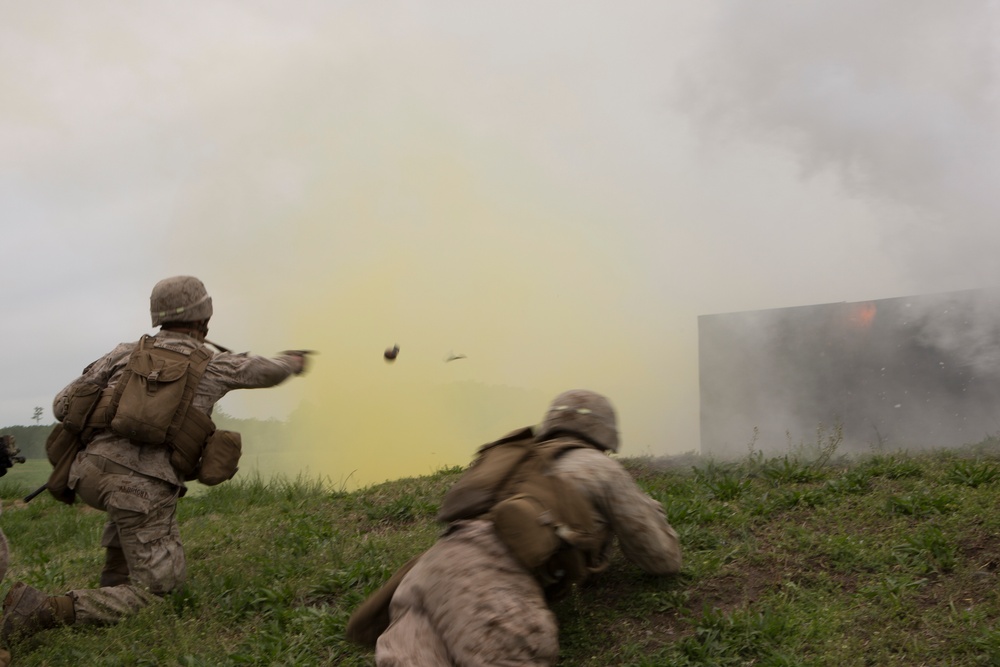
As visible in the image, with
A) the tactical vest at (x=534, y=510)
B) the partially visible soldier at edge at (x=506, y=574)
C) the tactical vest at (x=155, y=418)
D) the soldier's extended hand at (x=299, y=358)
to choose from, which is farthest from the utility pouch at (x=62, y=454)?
the tactical vest at (x=534, y=510)

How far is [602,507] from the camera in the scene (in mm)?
4867

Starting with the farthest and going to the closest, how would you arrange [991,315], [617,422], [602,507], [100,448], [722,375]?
[722,375], [991,315], [100,448], [617,422], [602,507]

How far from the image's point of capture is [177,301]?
6.83m

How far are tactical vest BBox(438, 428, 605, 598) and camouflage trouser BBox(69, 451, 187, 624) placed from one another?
9.01ft

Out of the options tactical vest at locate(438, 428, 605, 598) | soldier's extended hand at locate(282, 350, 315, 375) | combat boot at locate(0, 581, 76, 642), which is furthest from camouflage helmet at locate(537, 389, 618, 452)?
combat boot at locate(0, 581, 76, 642)

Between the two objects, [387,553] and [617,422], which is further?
[387,553]

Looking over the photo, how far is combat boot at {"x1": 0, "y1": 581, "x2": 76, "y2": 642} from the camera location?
6.14 m

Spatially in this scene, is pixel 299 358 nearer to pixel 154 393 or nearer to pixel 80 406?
pixel 154 393

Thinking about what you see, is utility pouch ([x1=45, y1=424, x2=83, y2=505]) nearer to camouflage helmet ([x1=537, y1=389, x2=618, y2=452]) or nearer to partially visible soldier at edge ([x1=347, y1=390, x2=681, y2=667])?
partially visible soldier at edge ([x1=347, y1=390, x2=681, y2=667])

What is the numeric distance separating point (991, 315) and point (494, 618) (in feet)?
23.6

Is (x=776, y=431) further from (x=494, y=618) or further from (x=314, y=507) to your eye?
(x=494, y=618)

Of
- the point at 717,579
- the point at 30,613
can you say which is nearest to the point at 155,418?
the point at 30,613

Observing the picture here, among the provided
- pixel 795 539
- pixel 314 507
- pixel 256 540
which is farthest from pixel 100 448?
pixel 795 539

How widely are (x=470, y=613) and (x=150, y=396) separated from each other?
3.29 metres
